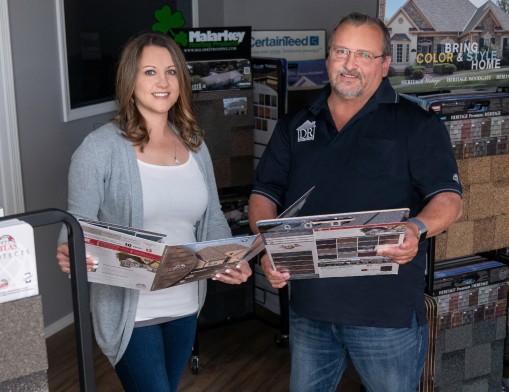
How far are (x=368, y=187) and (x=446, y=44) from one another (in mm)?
959

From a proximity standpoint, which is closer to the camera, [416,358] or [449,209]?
[449,209]

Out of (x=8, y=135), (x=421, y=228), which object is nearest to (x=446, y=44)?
(x=421, y=228)

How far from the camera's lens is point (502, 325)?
3020 mm

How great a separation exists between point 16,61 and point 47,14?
33 centimetres

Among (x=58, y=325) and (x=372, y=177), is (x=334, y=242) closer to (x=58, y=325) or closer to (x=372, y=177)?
(x=372, y=177)

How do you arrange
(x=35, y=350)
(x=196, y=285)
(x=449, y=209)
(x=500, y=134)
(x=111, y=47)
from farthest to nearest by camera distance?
(x=111, y=47), (x=500, y=134), (x=196, y=285), (x=449, y=209), (x=35, y=350)

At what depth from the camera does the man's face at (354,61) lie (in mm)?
2068

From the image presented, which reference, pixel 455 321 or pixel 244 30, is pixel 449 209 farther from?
pixel 244 30

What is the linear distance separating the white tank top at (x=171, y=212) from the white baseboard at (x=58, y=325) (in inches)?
77.8

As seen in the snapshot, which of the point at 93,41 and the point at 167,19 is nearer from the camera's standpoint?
the point at 93,41

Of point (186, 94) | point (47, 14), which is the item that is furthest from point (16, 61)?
point (186, 94)

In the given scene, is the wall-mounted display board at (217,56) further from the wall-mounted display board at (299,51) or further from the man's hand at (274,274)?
the man's hand at (274,274)

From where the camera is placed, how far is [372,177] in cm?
207

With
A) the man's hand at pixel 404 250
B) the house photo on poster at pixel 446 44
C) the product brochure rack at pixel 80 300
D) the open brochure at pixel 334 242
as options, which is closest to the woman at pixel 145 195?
the open brochure at pixel 334 242
